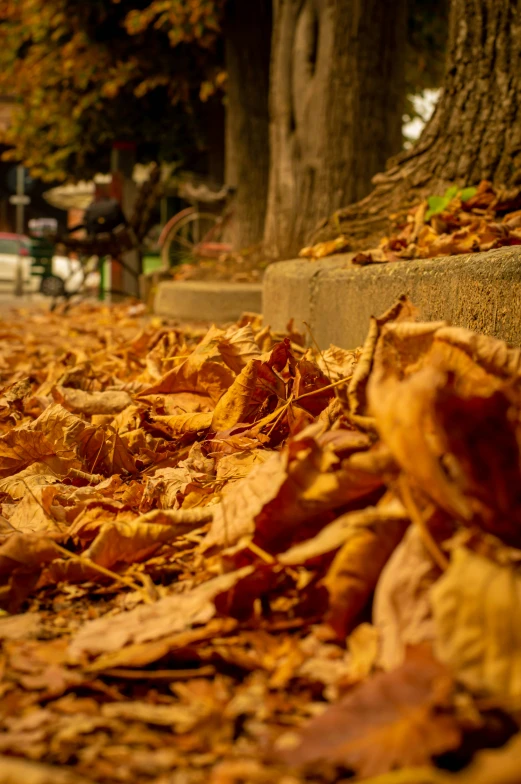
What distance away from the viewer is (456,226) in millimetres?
3385

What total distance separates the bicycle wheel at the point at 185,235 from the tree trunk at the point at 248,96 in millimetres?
2646

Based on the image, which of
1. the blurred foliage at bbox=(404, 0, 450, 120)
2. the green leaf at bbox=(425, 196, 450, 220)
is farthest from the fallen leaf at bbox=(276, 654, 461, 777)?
the blurred foliage at bbox=(404, 0, 450, 120)

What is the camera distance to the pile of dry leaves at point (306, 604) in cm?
Result: 88

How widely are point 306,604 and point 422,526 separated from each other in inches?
10.3

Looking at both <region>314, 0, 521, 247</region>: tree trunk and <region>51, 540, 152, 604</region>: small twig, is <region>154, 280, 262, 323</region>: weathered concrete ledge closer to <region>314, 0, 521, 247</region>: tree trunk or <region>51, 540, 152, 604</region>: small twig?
<region>314, 0, 521, 247</region>: tree trunk

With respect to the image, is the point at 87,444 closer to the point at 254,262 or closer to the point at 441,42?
the point at 254,262

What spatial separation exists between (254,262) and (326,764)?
6989mm

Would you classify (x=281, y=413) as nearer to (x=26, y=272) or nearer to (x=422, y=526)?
(x=422, y=526)

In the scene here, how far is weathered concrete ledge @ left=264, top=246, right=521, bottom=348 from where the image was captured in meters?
2.11

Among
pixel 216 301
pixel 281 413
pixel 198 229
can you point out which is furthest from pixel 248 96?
pixel 281 413

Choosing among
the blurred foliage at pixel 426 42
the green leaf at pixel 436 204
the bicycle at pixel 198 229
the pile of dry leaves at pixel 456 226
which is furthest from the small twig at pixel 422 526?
the blurred foliage at pixel 426 42

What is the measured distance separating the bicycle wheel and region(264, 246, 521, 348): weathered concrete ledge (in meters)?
8.67

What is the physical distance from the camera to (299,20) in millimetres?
6668

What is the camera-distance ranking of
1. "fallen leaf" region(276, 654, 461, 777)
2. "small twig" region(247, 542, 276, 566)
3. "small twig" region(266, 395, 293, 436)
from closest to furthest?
"fallen leaf" region(276, 654, 461, 777) → "small twig" region(247, 542, 276, 566) → "small twig" region(266, 395, 293, 436)
